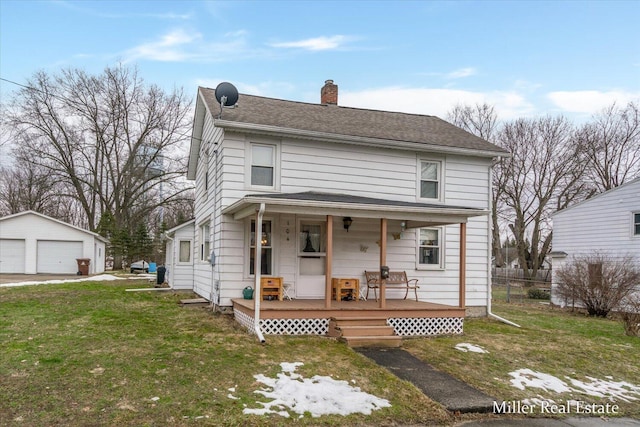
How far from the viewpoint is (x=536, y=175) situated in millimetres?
33344

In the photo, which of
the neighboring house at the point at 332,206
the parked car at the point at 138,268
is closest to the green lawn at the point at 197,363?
the neighboring house at the point at 332,206

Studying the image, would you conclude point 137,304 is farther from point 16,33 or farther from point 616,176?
point 616,176

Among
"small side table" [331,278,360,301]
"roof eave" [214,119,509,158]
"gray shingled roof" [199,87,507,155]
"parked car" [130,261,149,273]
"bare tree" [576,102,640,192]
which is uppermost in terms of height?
"bare tree" [576,102,640,192]

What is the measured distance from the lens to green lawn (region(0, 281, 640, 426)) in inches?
186

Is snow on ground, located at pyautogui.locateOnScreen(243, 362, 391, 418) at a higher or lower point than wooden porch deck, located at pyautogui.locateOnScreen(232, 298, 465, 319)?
lower

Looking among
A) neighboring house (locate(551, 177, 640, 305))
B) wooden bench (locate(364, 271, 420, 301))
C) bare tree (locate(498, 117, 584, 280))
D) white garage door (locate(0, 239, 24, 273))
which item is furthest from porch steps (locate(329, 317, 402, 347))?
bare tree (locate(498, 117, 584, 280))

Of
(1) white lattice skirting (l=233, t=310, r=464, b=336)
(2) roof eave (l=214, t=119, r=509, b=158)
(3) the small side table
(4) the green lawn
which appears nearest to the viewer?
(4) the green lawn

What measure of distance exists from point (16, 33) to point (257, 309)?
Answer: 33.5ft

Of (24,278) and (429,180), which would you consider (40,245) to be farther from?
(429,180)

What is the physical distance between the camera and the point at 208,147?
1209 centimetres

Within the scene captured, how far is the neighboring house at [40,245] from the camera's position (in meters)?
23.4

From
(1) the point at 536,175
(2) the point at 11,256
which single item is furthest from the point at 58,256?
(1) the point at 536,175

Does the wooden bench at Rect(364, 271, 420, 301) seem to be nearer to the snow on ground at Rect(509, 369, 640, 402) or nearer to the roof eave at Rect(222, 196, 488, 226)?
the roof eave at Rect(222, 196, 488, 226)

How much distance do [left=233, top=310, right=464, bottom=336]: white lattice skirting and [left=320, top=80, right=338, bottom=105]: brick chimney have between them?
760cm
